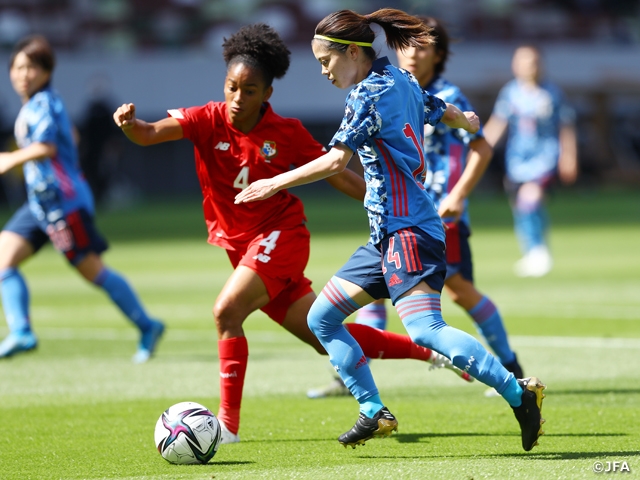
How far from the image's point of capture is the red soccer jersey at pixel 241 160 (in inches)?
225

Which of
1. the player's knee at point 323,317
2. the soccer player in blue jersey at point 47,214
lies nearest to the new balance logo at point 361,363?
the player's knee at point 323,317

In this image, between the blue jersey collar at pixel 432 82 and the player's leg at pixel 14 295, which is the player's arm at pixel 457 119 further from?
the player's leg at pixel 14 295

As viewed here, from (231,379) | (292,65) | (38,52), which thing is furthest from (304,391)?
(292,65)

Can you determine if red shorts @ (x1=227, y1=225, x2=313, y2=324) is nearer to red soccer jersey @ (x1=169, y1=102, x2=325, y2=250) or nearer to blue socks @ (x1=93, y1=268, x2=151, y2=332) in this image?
red soccer jersey @ (x1=169, y1=102, x2=325, y2=250)

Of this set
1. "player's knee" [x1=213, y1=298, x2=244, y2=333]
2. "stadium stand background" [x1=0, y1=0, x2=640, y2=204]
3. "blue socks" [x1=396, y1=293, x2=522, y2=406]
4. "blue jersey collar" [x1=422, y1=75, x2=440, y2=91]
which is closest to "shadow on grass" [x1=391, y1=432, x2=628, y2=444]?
"blue socks" [x1=396, y1=293, x2=522, y2=406]

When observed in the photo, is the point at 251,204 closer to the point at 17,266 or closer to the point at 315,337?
the point at 315,337

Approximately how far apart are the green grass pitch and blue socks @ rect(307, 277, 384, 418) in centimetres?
30

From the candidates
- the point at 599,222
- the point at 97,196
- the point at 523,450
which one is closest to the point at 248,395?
the point at 523,450

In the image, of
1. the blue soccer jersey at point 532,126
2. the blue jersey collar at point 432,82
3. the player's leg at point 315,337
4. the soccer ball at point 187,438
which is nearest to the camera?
the soccer ball at point 187,438

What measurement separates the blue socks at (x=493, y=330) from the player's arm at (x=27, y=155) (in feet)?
11.6

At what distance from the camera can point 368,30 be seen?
4.98 meters

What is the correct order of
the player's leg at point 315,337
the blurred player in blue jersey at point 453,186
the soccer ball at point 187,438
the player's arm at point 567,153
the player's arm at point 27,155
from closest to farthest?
the soccer ball at point 187,438 → the player's leg at point 315,337 → the blurred player in blue jersey at point 453,186 → the player's arm at point 27,155 → the player's arm at point 567,153

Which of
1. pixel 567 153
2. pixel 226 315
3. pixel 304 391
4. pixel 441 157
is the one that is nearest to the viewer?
pixel 226 315

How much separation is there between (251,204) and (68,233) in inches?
125
